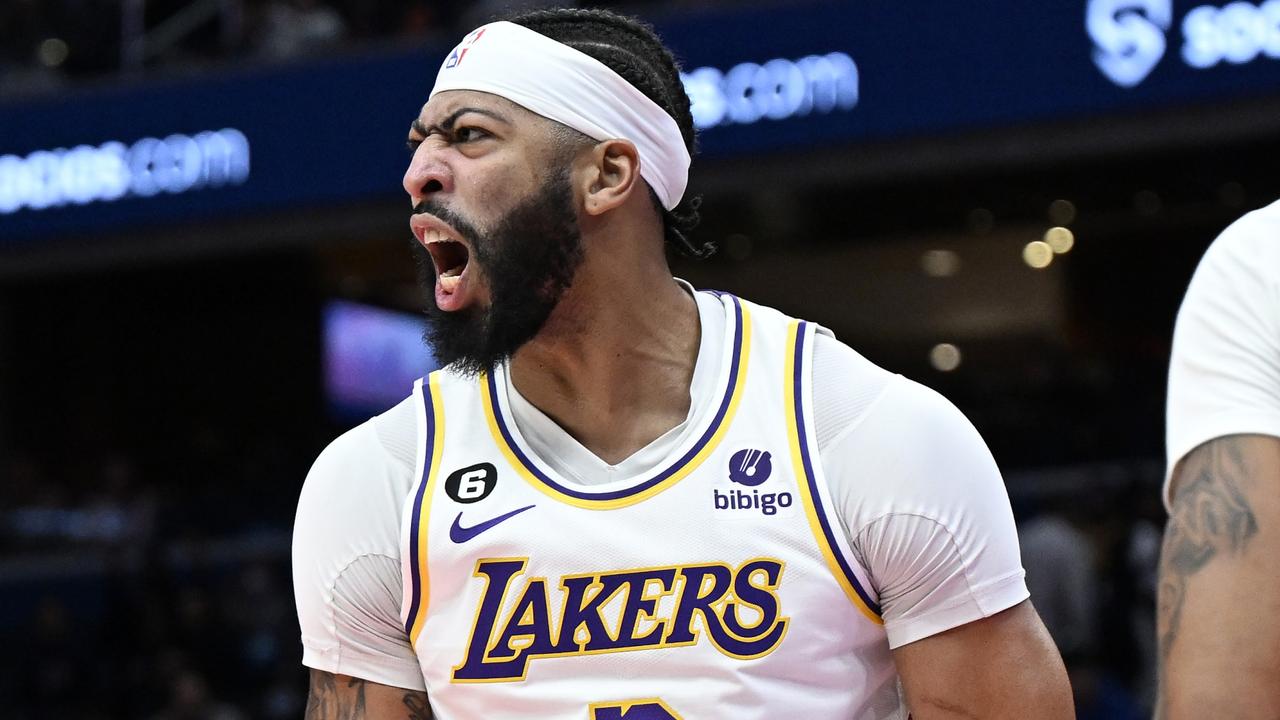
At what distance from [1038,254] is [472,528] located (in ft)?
52.0

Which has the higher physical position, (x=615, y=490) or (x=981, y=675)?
(x=615, y=490)

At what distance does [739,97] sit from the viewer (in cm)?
930

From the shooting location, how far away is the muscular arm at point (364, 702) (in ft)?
8.84

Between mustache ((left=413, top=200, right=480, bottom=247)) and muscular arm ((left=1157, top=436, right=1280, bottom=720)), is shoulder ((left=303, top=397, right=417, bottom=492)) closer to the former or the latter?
mustache ((left=413, top=200, right=480, bottom=247))

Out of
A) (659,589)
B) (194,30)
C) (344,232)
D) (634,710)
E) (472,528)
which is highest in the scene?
(194,30)

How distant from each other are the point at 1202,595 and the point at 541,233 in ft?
4.25

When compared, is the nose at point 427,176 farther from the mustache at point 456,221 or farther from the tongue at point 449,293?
the tongue at point 449,293

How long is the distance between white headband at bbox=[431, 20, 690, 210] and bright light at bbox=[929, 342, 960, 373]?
17505 mm

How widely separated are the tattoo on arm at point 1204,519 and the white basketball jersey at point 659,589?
83cm

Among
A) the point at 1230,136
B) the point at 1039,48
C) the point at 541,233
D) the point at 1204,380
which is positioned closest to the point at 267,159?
the point at 1039,48

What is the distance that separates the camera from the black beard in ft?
8.89

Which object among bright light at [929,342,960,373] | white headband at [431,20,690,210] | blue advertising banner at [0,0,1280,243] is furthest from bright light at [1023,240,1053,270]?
white headband at [431,20,690,210]

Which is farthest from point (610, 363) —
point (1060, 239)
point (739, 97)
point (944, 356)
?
point (944, 356)

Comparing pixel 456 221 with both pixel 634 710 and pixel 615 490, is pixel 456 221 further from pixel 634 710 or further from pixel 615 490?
pixel 634 710
